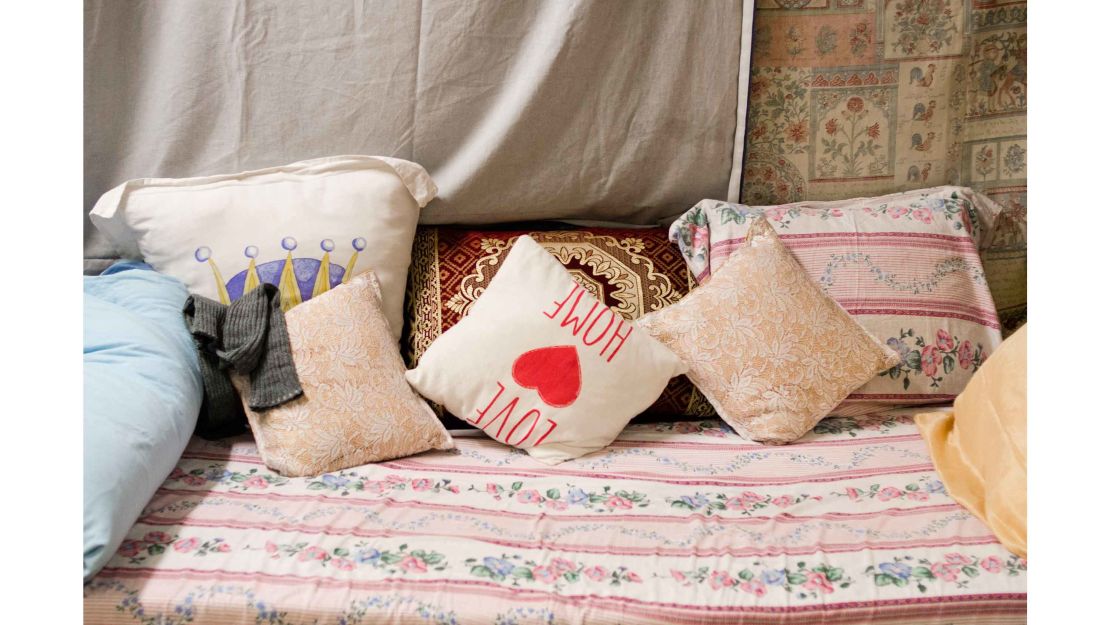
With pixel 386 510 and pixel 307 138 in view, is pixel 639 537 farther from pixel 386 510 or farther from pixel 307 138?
pixel 307 138

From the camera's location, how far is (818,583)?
1.14m

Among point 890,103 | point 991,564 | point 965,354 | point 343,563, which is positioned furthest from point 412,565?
point 890,103

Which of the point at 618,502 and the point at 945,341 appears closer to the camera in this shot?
the point at 618,502

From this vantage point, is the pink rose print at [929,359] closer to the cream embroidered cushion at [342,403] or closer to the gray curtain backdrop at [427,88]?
the gray curtain backdrop at [427,88]

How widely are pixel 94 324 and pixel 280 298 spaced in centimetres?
31

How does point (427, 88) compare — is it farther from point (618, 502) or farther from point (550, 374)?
point (618, 502)

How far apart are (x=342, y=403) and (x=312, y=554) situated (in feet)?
1.07

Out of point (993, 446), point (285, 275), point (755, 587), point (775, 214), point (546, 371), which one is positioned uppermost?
point (775, 214)

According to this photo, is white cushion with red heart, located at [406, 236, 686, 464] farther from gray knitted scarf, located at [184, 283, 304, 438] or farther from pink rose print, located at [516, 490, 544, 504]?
gray knitted scarf, located at [184, 283, 304, 438]

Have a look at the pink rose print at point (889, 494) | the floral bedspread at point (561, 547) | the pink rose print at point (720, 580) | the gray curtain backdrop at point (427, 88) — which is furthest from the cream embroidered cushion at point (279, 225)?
the pink rose print at point (889, 494)

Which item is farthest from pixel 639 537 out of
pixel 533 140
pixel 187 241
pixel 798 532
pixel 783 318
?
pixel 187 241

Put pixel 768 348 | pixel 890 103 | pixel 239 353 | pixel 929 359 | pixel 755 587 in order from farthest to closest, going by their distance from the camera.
A: pixel 890 103 < pixel 929 359 < pixel 768 348 < pixel 239 353 < pixel 755 587

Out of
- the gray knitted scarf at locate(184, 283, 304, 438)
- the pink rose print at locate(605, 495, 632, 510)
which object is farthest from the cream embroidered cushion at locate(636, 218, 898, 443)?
the gray knitted scarf at locate(184, 283, 304, 438)

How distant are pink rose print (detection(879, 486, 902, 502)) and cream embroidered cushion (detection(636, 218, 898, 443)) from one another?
21 centimetres
